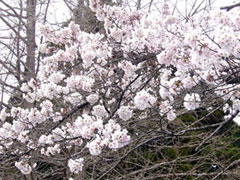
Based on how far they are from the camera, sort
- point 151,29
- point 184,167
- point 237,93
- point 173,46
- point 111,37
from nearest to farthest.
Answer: point 173,46 < point 237,93 < point 151,29 < point 111,37 < point 184,167

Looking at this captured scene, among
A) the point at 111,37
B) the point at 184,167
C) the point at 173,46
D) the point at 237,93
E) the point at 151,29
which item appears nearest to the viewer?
the point at 173,46

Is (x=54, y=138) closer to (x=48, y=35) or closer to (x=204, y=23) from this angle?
(x=48, y=35)

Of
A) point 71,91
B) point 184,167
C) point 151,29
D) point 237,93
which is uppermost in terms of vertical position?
point 151,29

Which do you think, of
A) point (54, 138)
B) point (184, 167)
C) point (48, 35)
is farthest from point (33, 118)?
point (184, 167)

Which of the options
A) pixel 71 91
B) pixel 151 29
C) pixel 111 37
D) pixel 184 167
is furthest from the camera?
pixel 184 167

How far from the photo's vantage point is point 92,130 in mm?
3039

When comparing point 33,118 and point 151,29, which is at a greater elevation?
point 151,29

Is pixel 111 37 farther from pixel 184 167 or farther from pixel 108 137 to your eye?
pixel 184 167

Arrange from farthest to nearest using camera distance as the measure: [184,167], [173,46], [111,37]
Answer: [184,167] → [111,37] → [173,46]

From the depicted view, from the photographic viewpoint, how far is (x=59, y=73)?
3891 millimetres

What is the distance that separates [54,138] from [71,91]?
0.60 metres

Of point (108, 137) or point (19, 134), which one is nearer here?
point (108, 137)

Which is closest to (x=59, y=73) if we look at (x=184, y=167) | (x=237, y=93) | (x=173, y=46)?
(x=173, y=46)

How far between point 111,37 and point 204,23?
39.7 inches
